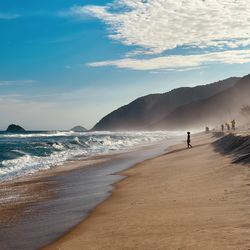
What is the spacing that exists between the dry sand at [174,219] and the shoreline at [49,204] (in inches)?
20.5

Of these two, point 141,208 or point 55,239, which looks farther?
point 141,208

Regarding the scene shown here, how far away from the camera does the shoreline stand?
30.3ft

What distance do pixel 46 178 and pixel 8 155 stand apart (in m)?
15.4

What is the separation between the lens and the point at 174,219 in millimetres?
8867

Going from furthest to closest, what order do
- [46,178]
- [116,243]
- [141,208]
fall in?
1. [46,178]
2. [141,208]
3. [116,243]

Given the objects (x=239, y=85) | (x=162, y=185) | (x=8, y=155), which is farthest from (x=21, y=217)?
(x=239, y=85)

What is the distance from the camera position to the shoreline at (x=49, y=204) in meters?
9.24

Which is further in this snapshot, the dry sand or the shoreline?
the shoreline

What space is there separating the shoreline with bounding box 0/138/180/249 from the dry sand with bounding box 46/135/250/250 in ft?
1.71

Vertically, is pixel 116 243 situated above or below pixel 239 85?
below

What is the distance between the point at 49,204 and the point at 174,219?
5631 millimetres

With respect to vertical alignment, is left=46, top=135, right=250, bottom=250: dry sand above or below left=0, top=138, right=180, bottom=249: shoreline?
above

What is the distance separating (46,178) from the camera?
67.8 ft

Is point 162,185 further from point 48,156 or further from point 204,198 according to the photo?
point 48,156
